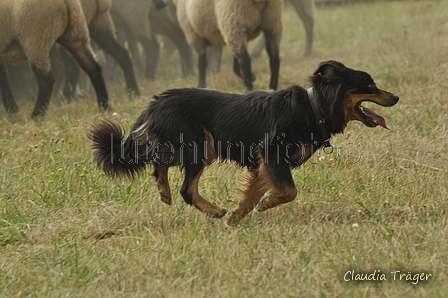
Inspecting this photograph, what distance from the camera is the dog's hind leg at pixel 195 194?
4.97 meters

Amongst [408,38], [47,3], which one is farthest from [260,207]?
[408,38]

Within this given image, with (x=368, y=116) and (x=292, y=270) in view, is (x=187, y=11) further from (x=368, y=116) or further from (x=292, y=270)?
(x=292, y=270)

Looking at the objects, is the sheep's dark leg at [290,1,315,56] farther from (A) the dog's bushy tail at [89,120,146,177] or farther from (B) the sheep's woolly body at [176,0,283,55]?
(A) the dog's bushy tail at [89,120,146,177]

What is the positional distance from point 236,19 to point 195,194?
4403mm

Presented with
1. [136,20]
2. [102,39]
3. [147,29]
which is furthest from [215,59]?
[102,39]

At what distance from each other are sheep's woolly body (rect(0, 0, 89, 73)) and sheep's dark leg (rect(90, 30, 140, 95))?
150 centimetres

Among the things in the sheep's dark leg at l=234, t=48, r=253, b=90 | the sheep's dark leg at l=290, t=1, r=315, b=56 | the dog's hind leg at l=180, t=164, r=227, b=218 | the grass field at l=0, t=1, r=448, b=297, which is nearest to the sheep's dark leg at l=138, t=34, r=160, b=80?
the sheep's dark leg at l=290, t=1, r=315, b=56

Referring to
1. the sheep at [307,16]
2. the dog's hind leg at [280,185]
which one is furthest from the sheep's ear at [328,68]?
the sheep at [307,16]

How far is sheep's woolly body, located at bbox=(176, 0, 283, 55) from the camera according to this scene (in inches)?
353

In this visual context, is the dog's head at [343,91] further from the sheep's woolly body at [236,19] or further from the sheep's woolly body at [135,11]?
the sheep's woolly body at [135,11]

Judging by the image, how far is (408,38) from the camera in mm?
12414

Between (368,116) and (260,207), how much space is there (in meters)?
0.86

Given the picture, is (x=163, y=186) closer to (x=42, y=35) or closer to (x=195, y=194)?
(x=195, y=194)

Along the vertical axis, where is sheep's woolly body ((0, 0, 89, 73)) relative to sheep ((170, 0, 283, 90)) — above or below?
above
